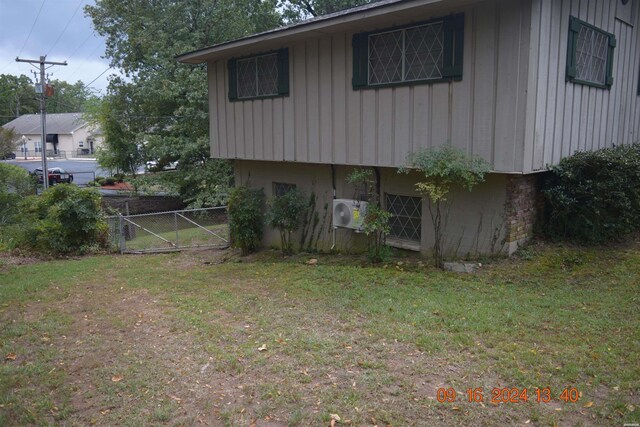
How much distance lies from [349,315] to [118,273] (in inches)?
222

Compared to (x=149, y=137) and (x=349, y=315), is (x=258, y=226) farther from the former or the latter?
(x=149, y=137)

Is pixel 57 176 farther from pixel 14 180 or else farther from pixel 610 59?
pixel 610 59

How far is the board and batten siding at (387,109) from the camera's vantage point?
276 inches

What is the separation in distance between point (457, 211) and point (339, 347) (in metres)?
4.17

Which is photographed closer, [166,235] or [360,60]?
[360,60]

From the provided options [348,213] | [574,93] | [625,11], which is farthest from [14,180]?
[625,11]

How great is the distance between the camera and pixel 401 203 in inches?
367

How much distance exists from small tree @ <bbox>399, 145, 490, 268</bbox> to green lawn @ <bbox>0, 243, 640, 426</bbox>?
4.10ft

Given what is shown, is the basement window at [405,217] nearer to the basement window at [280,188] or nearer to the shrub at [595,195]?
the shrub at [595,195]

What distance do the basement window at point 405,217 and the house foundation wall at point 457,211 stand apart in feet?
0.30

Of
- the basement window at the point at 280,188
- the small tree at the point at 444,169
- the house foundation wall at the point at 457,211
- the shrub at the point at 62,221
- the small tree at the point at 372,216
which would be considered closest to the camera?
the small tree at the point at 444,169

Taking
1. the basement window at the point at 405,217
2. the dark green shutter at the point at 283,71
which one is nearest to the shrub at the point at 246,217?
the dark green shutter at the point at 283,71

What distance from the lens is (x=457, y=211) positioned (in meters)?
8.34

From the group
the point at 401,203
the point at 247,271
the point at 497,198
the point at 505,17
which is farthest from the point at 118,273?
the point at 505,17
